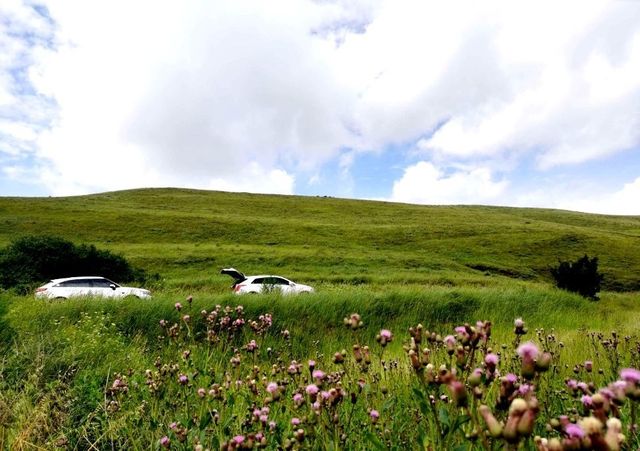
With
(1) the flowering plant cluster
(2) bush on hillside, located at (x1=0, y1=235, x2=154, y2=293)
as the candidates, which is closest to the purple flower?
(1) the flowering plant cluster

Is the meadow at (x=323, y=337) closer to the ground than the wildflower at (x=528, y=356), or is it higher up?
closer to the ground

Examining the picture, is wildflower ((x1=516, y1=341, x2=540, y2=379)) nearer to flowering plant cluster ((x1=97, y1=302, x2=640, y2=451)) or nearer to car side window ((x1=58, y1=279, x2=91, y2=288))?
flowering plant cluster ((x1=97, y1=302, x2=640, y2=451))

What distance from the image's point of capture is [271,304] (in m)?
12.4

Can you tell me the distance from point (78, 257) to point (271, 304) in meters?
19.7

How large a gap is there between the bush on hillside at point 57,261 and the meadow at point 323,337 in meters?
3.64

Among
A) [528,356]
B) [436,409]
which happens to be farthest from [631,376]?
[436,409]

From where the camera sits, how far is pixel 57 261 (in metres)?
26.4

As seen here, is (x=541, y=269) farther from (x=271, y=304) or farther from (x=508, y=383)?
(x=508, y=383)

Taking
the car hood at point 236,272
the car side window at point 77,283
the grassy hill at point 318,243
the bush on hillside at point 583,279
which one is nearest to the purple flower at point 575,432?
the car hood at point 236,272

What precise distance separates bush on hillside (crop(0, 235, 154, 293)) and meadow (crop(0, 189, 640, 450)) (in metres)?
3.64

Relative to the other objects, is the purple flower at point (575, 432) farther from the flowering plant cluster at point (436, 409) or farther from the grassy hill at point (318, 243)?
the grassy hill at point (318, 243)

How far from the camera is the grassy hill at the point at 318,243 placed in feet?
112

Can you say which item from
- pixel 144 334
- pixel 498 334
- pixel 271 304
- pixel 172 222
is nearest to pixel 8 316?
pixel 144 334

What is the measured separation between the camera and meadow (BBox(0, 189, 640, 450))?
2.56 m
